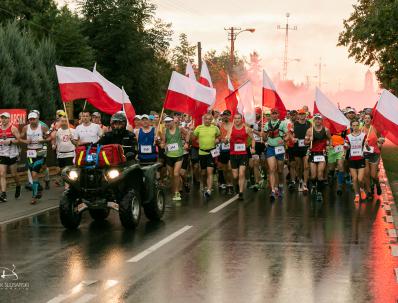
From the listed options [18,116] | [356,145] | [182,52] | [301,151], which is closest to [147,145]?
[301,151]

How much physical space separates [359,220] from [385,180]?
873 centimetres

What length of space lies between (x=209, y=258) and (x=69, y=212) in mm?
3168

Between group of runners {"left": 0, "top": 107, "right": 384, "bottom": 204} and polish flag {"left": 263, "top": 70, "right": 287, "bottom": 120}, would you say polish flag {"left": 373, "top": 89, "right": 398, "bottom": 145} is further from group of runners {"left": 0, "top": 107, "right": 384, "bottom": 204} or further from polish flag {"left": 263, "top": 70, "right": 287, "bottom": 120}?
polish flag {"left": 263, "top": 70, "right": 287, "bottom": 120}

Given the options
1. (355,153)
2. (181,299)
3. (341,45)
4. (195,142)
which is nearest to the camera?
(181,299)

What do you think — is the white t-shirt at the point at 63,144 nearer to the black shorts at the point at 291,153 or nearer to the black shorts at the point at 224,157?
the black shorts at the point at 224,157

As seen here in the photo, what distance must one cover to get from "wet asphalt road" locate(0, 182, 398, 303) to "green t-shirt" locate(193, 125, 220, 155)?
3.32 m

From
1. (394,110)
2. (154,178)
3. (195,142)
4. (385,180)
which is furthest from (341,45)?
(154,178)

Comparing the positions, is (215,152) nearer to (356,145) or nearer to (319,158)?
(319,158)

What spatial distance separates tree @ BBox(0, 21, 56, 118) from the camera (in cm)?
2605

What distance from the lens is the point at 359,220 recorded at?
42.4 feet

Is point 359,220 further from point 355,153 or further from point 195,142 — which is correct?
point 195,142

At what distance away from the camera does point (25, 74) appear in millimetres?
27156

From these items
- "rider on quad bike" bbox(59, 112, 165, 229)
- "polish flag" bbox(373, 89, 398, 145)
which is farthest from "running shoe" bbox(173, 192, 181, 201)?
"polish flag" bbox(373, 89, 398, 145)

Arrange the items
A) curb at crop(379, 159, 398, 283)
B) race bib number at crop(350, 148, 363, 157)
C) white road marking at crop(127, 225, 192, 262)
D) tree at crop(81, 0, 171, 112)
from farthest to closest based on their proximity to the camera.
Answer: tree at crop(81, 0, 171, 112) → race bib number at crop(350, 148, 363, 157) → curb at crop(379, 159, 398, 283) → white road marking at crop(127, 225, 192, 262)
